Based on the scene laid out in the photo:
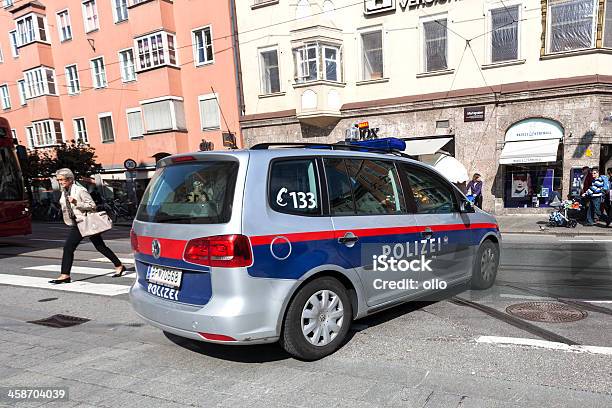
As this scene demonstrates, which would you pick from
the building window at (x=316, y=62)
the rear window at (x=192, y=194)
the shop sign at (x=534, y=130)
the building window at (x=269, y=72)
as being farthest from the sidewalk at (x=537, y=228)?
the building window at (x=269, y=72)

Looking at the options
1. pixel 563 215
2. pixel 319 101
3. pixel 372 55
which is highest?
pixel 372 55

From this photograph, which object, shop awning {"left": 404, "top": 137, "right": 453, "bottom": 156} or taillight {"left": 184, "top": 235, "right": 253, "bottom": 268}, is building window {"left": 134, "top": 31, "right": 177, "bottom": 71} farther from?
taillight {"left": 184, "top": 235, "right": 253, "bottom": 268}

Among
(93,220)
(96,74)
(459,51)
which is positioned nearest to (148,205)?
(93,220)

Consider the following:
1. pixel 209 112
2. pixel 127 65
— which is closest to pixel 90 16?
pixel 127 65

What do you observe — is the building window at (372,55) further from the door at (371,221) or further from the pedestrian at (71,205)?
the door at (371,221)

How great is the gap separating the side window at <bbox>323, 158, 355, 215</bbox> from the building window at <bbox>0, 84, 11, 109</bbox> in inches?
1475

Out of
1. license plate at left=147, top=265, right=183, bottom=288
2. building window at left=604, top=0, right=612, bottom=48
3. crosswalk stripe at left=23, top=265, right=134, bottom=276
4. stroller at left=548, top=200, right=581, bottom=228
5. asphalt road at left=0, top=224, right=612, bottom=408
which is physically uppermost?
building window at left=604, top=0, right=612, bottom=48

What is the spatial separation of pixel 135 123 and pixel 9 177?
14.8 metres

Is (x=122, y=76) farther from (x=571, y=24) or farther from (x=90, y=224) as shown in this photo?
(x=571, y=24)

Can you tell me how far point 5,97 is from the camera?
32219 millimetres

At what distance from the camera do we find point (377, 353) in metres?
3.64

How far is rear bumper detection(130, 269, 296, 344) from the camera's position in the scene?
121 inches

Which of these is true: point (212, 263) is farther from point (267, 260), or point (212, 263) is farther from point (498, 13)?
point (498, 13)

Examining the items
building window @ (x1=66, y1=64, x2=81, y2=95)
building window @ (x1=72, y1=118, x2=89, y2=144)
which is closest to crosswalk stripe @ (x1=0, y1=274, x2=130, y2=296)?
building window @ (x1=72, y1=118, x2=89, y2=144)
